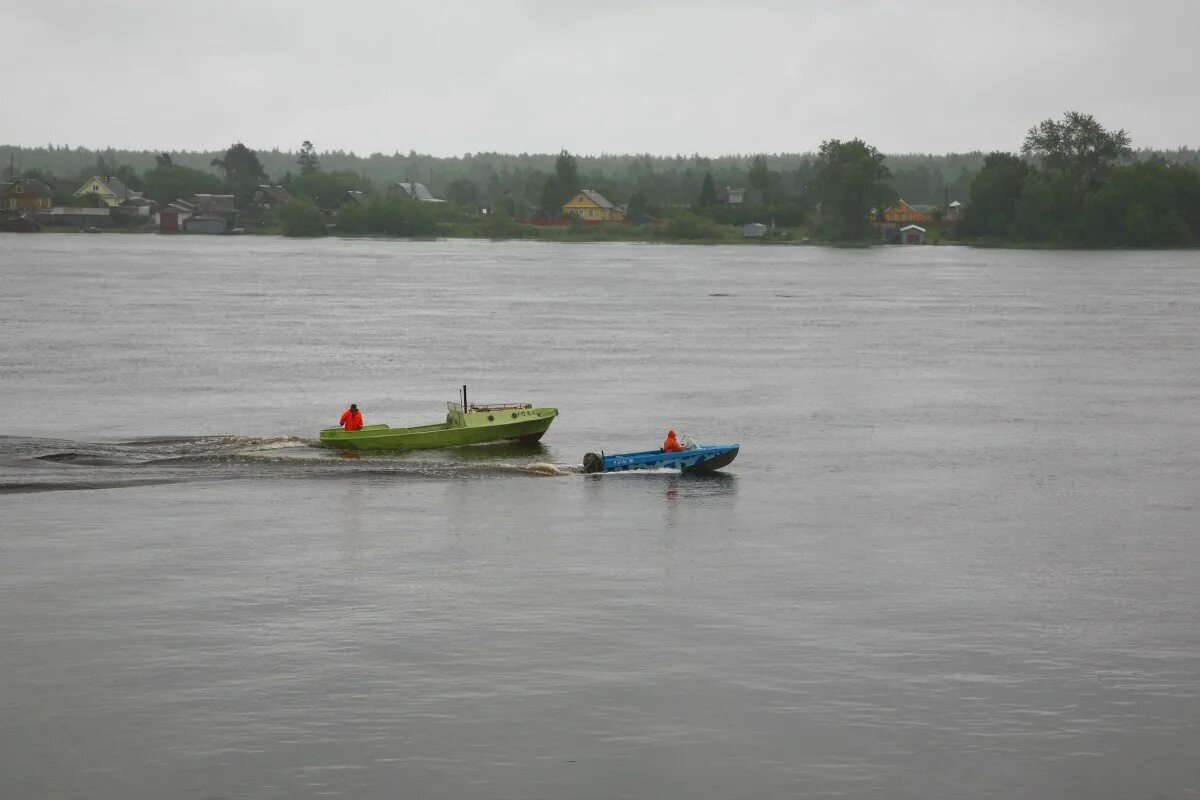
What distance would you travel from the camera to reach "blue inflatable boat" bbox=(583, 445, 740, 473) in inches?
2221

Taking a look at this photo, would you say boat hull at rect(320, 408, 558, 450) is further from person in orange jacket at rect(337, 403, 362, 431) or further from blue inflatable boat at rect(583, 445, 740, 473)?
blue inflatable boat at rect(583, 445, 740, 473)

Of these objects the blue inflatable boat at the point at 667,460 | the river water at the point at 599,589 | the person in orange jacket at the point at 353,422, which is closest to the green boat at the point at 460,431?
the person in orange jacket at the point at 353,422

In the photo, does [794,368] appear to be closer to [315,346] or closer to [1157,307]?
[315,346]

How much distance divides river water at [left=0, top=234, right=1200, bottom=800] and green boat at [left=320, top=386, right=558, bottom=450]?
94 centimetres

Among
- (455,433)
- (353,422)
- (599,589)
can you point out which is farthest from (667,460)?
(599,589)

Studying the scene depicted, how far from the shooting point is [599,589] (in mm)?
41656

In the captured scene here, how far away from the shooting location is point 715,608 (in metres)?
39.9

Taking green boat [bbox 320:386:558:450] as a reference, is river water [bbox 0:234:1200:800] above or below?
below

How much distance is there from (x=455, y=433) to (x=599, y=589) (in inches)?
798

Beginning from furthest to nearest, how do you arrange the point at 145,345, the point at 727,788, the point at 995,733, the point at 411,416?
the point at 145,345, the point at 411,416, the point at 995,733, the point at 727,788

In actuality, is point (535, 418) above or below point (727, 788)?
above

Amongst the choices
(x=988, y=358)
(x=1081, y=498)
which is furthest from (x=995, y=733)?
(x=988, y=358)

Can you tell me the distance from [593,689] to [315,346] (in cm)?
7201

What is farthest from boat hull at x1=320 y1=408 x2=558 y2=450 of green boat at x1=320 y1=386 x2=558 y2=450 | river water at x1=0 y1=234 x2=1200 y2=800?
river water at x1=0 y1=234 x2=1200 y2=800
